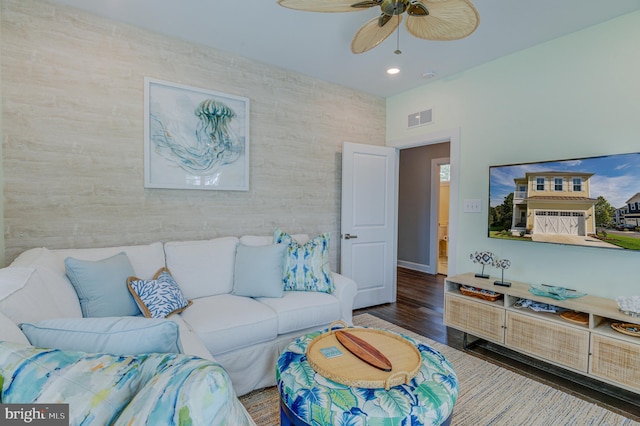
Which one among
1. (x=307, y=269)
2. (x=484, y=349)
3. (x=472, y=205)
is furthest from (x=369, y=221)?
(x=484, y=349)

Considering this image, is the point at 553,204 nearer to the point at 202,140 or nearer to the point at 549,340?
the point at 549,340

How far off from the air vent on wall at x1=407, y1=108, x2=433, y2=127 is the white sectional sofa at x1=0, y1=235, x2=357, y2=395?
84.9 inches

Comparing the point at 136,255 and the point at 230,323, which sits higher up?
the point at 136,255

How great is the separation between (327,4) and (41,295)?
192cm

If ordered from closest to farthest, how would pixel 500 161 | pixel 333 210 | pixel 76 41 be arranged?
pixel 76 41
pixel 500 161
pixel 333 210

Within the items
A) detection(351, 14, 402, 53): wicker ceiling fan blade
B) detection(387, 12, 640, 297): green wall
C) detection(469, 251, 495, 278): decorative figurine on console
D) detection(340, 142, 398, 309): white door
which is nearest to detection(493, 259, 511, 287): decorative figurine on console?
detection(469, 251, 495, 278): decorative figurine on console

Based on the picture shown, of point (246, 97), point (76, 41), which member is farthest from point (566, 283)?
point (76, 41)

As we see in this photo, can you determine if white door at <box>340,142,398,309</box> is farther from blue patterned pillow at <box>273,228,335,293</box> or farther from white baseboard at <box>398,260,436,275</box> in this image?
white baseboard at <box>398,260,436,275</box>

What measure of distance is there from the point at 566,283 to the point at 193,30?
370 cm

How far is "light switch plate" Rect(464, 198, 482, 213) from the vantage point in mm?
3201

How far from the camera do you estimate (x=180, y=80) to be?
2795 mm

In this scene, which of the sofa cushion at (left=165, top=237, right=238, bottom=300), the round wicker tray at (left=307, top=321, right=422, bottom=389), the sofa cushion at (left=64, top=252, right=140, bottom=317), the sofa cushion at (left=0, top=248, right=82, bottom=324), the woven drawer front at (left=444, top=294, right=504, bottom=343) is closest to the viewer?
the sofa cushion at (left=0, top=248, right=82, bottom=324)

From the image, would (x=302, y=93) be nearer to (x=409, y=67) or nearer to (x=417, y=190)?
(x=409, y=67)

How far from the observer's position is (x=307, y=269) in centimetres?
268
